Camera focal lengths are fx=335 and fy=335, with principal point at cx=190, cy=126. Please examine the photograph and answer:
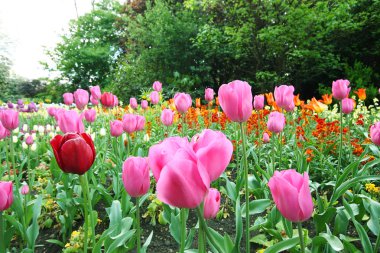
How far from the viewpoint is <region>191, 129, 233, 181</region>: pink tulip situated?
579 millimetres

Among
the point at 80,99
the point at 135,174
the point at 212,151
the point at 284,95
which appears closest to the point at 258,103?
the point at 284,95

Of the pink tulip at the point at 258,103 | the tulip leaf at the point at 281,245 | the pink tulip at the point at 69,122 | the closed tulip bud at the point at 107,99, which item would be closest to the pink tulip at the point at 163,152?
the tulip leaf at the point at 281,245

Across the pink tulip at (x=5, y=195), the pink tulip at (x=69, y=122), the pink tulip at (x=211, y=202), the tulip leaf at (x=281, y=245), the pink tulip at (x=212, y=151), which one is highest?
the pink tulip at (x=69, y=122)

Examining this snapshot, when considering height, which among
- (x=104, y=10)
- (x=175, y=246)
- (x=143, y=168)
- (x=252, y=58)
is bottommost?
(x=175, y=246)

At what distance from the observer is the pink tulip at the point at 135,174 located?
0.89m

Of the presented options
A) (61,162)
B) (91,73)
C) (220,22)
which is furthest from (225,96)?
(91,73)

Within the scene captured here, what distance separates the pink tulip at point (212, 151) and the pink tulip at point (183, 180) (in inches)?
0.8

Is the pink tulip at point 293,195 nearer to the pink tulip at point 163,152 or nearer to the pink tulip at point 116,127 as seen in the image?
the pink tulip at point 163,152

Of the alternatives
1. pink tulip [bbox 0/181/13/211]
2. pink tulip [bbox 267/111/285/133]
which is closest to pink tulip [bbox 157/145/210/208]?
pink tulip [bbox 0/181/13/211]

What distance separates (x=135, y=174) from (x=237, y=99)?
339 mm

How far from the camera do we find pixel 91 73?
18.9 meters

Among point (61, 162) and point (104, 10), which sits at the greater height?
point (104, 10)

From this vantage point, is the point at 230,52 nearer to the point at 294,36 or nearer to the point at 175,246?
the point at 294,36

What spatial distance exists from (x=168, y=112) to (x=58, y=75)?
18.2m
